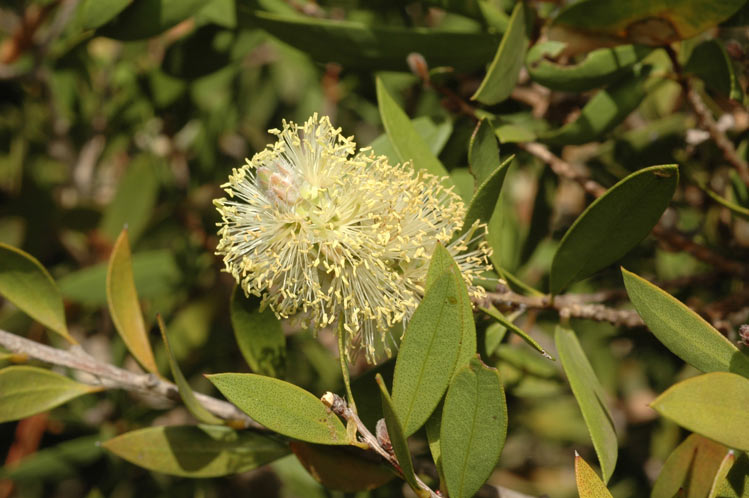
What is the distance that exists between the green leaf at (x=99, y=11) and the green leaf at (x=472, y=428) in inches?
34.3

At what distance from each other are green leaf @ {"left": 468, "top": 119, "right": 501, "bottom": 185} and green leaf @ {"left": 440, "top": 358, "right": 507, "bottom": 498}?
33 cm

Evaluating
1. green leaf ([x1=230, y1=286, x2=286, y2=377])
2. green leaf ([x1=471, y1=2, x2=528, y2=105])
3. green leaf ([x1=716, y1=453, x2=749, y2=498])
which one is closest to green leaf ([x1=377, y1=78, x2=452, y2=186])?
green leaf ([x1=471, y1=2, x2=528, y2=105])

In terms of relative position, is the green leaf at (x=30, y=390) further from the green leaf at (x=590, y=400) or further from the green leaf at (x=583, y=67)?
the green leaf at (x=583, y=67)

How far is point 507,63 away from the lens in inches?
42.1

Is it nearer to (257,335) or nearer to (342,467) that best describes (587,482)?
(342,467)

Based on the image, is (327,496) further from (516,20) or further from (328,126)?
(516,20)

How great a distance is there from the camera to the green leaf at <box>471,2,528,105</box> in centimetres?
103

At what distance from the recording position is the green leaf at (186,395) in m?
0.94

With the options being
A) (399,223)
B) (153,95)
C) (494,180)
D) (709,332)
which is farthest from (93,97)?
(709,332)

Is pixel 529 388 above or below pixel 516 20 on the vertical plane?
below

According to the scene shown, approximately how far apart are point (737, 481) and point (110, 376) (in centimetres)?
95

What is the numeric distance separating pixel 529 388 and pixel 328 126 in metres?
0.76

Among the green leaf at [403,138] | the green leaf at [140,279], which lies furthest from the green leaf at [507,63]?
the green leaf at [140,279]

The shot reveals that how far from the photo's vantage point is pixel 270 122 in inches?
90.1
